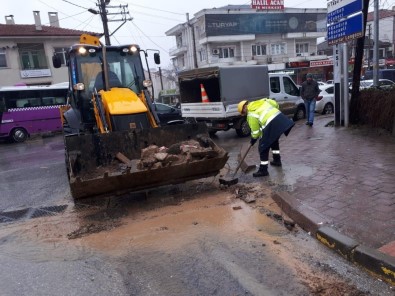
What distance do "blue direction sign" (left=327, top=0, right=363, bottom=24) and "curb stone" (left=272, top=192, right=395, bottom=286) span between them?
23.0ft

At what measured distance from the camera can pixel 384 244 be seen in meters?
3.51

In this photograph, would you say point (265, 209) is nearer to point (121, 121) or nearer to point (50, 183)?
point (121, 121)

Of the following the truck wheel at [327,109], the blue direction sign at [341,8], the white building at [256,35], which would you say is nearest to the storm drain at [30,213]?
the blue direction sign at [341,8]

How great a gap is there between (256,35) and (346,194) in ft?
142

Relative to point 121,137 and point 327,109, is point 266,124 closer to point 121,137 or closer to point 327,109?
point 121,137

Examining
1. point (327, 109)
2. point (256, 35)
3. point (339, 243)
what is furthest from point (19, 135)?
point (256, 35)

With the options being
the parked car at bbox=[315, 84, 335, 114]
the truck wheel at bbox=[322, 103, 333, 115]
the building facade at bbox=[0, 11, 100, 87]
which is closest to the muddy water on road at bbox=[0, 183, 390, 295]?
the parked car at bbox=[315, 84, 335, 114]

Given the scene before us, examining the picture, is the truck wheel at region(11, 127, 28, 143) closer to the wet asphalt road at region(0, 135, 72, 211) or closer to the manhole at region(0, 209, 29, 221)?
the wet asphalt road at region(0, 135, 72, 211)

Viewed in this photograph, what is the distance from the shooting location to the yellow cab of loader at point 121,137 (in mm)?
5332

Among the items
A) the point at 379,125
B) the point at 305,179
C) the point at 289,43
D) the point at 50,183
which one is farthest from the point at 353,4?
the point at 289,43

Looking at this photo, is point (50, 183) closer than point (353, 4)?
Yes

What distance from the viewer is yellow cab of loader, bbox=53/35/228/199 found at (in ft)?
17.5

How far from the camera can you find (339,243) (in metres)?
3.64

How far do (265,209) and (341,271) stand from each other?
5.61ft
